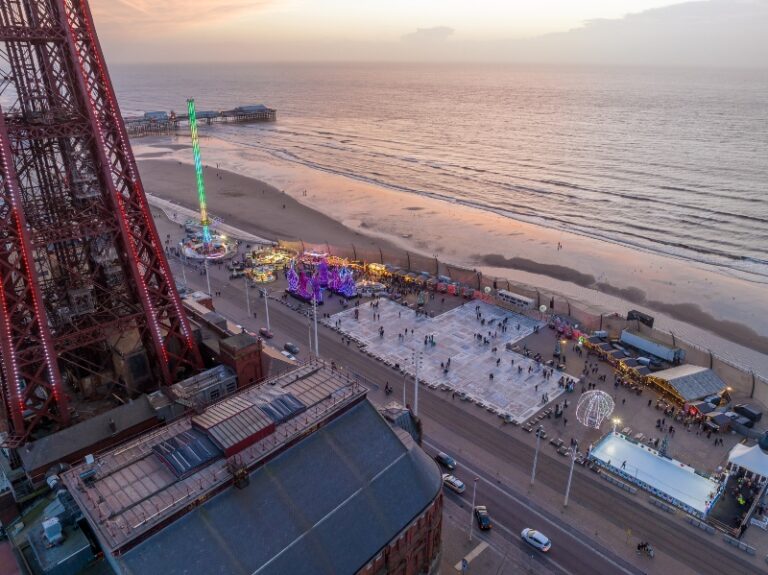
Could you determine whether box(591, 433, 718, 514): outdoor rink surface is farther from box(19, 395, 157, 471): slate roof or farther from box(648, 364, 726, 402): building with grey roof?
box(19, 395, 157, 471): slate roof

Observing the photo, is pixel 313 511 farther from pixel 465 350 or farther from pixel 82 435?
pixel 465 350

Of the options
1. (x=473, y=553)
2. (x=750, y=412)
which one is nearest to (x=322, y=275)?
(x=473, y=553)

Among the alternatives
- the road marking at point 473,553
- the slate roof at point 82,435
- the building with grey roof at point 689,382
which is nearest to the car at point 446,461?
the road marking at point 473,553

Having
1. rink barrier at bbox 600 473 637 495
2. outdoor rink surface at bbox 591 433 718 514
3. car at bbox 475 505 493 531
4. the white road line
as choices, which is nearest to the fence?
outdoor rink surface at bbox 591 433 718 514

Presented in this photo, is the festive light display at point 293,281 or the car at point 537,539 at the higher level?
the festive light display at point 293,281

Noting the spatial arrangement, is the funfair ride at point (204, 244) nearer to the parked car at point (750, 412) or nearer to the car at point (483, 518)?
the car at point (483, 518)
